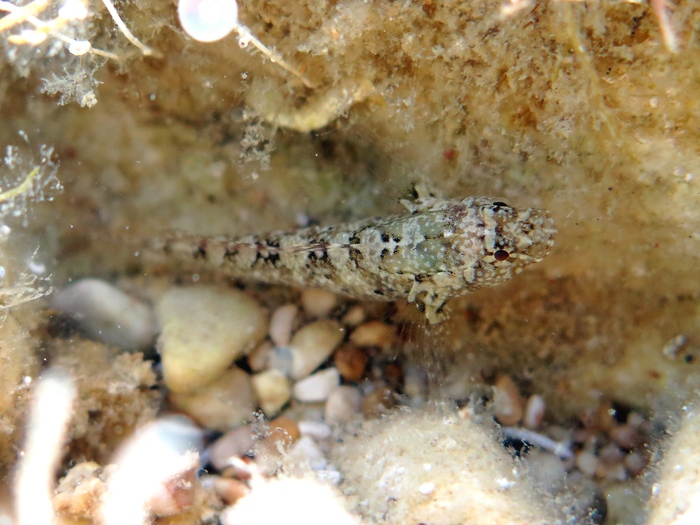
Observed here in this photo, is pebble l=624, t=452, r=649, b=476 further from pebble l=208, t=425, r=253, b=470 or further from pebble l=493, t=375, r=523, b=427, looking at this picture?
pebble l=208, t=425, r=253, b=470

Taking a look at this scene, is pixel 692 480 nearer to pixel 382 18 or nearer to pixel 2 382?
pixel 382 18

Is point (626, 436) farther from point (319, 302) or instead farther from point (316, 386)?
point (319, 302)

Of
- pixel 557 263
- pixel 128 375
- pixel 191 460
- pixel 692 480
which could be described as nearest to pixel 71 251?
pixel 128 375

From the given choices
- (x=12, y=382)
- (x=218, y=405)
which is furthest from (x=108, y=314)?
(x=218, y=405)

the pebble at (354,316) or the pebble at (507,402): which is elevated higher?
the pebble at (354,316)

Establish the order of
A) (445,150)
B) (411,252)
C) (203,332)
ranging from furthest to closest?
(203,332) < (445,150) < (411,252)

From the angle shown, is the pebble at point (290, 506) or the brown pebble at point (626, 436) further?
the brown pebble at point (626, 436)

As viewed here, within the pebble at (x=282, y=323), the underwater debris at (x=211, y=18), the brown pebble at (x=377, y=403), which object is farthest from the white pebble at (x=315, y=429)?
the underwater debris at (x=211, y=18)

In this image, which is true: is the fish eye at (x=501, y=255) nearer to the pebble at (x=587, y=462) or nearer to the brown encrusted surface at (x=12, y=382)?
the pebble at (x=587, y=462)
